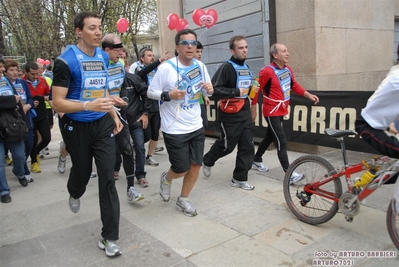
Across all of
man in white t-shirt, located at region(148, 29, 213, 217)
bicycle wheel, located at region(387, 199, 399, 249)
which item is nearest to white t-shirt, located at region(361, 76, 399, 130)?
bicycle wheel, located at region(387, 199, 399, 249)

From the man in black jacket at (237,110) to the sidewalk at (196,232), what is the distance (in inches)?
12.8

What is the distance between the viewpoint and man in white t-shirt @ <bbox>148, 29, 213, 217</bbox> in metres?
3.91

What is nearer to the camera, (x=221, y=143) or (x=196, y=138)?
(x=196, y=138)

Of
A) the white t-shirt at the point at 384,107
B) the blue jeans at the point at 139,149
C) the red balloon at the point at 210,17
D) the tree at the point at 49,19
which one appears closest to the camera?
the white t-shirt at the point at 384,107

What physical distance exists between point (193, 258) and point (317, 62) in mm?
4678

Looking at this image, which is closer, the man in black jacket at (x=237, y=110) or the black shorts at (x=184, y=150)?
the black shorts at (x=184, y=150)

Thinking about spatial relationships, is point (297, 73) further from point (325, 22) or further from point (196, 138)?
point (196, 138)

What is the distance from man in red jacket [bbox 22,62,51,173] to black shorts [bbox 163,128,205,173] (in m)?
3.50

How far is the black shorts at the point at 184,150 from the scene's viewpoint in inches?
154

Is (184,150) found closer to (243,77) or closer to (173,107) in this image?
(173,107)

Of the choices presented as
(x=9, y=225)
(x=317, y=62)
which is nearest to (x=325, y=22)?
(x=317, y=62)

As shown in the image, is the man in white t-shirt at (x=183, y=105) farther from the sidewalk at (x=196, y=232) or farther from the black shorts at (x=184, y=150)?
the sidewalk at (x=196, y=232)

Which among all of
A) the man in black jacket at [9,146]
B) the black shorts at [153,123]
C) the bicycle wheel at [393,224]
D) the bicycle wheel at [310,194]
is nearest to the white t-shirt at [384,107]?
the bicycle wheel at [393,224]

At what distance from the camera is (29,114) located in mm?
6109
